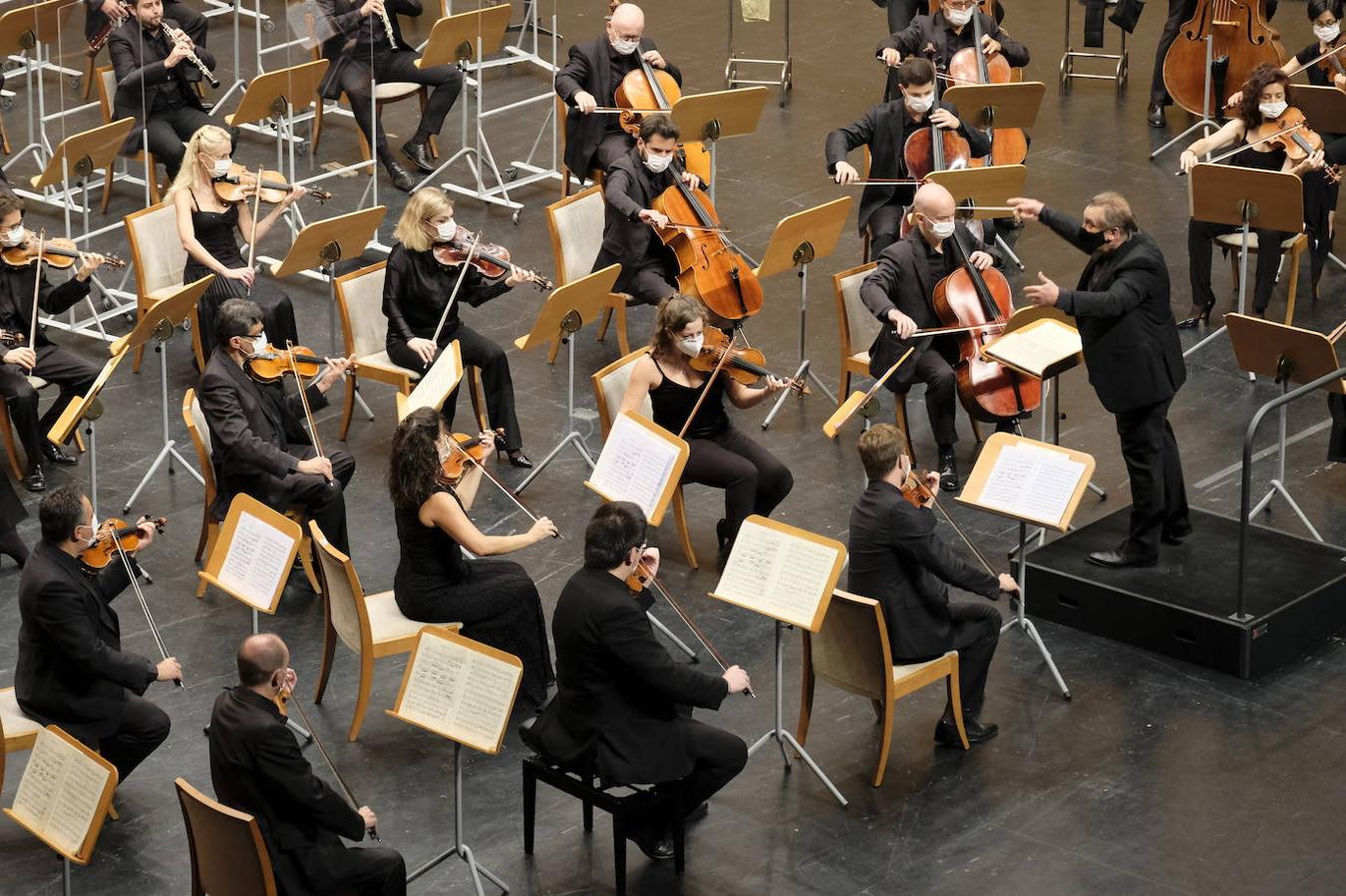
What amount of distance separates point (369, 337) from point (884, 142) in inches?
109

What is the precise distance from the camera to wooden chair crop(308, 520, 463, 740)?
6691 mm

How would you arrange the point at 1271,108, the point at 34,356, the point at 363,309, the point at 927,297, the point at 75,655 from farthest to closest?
the point at 1271,108 → the point at 363,309 → the point at 927,297 → the point at 34,356 → the point at 75,655

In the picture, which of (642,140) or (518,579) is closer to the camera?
(518,579)

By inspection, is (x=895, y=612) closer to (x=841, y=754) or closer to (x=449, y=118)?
(x=841, y=754)

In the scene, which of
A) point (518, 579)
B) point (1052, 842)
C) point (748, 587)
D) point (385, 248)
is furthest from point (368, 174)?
point (1052, 842)

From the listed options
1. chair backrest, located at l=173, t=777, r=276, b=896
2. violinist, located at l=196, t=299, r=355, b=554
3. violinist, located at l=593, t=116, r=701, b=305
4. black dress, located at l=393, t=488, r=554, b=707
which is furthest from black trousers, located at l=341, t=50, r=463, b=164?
chair backrest, located at l=173, t=777, r=276, b=896

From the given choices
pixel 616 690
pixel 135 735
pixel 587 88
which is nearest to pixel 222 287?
pixel 587 88

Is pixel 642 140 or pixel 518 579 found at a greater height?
pixel 642 140

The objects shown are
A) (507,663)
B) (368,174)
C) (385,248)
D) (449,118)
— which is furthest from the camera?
(449,118)

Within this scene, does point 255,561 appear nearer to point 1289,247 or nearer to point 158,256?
point 158,256

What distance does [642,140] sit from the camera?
9367 mm

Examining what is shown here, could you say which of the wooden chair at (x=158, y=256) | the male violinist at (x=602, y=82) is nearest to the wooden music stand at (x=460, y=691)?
the wooden chair at (x=158, y=256)

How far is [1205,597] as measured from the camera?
291 inches

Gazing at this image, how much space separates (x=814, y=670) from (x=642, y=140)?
345cm
